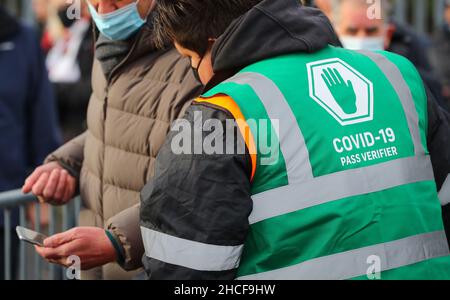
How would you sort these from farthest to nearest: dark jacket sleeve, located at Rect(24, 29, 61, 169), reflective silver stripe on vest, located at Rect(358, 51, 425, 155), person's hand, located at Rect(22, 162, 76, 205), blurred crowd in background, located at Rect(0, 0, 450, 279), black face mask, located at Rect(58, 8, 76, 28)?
black face mask, located at Rect(58, 8, 76, 28) < dark jacket sleeve, located at Rect(24, 29, 61, 169) < blurred crowd in background, located at Rect(0, 0, 450, 279) < person's hand, located at Rect(22, 162, 76, 205) < reflective silver stripe on vest, located at Rect(358, 51, 425, 155)

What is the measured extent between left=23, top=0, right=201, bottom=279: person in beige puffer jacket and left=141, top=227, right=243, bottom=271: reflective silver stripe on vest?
54 centimetres

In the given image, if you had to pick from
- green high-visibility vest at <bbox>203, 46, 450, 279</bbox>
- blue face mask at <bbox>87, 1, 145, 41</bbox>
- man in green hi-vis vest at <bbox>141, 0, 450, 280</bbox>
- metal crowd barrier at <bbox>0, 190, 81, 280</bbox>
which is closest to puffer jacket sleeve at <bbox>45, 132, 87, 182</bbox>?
metal crowd barrier at <bbox>0, 190, 81, 280</bbox>

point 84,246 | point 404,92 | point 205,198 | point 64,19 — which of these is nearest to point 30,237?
point 84,246

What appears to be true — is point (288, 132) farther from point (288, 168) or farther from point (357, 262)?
point (357, 262)

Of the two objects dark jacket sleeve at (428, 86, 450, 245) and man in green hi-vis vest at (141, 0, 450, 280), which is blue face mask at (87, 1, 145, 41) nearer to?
man in green hi-vis vest at (141, 0, 450, 280)

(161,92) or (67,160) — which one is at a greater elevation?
(161,92)

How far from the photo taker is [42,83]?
16.4 ft

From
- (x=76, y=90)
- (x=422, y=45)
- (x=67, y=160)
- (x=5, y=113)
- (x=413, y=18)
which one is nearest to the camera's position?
(x=67, y=160)

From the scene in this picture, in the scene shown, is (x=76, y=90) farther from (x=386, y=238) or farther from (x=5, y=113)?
(x=386, y=238)

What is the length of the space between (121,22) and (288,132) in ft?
3.51

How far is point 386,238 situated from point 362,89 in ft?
1.29

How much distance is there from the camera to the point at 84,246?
2801 millimetres

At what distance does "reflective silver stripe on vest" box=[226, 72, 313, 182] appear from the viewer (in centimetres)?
229

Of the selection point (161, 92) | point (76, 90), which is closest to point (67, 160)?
point (161, 92)
